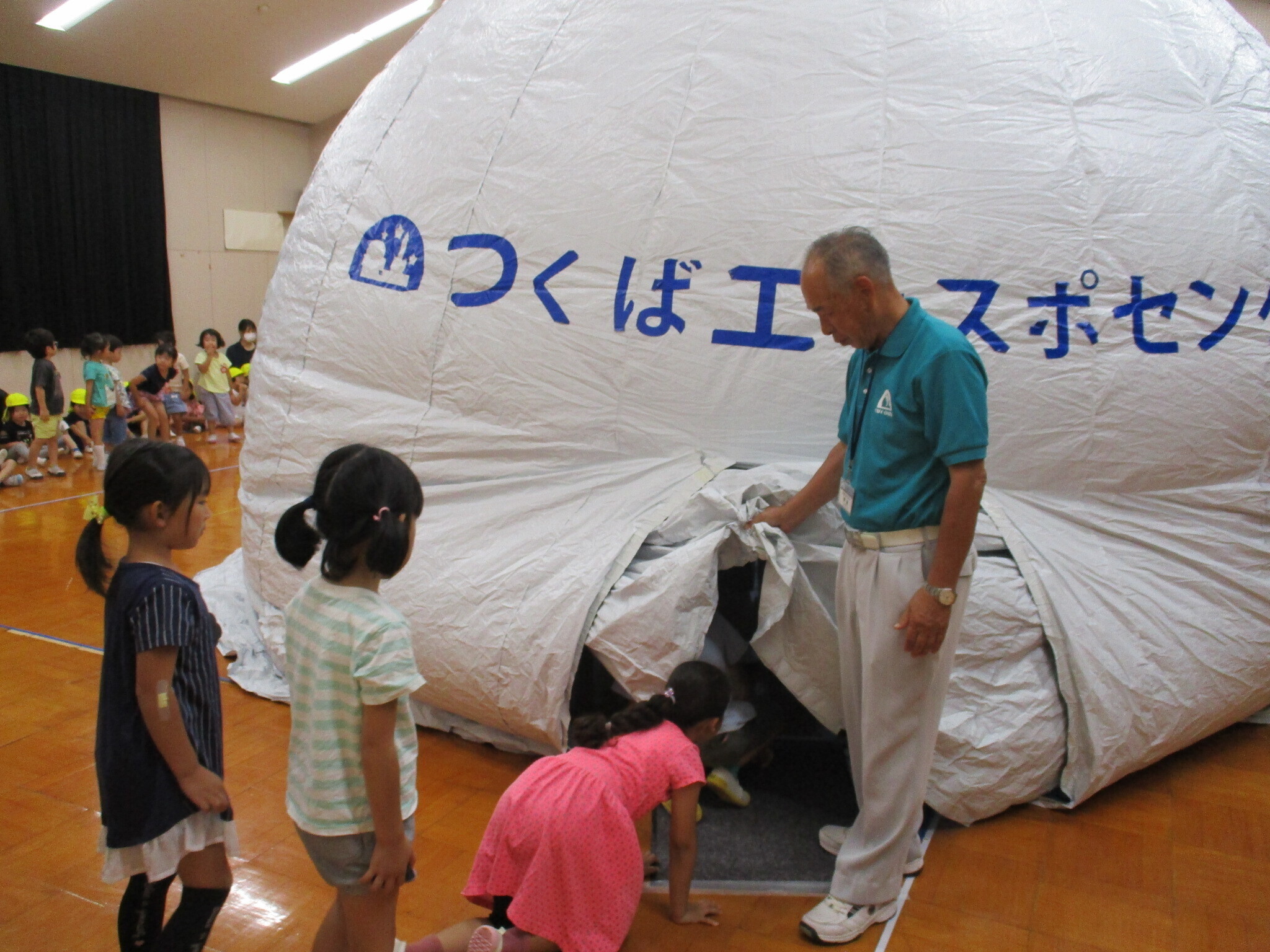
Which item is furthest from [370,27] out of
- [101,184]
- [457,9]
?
[457,9]

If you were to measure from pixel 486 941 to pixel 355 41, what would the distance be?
9719mm

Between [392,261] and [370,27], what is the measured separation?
7689mm

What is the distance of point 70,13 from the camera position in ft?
26.6

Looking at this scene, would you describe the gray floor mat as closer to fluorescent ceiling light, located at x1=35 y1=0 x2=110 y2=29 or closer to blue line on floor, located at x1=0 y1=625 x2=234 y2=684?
blue line on floor, located at x1=0 y1=625 x2=234 y2=684

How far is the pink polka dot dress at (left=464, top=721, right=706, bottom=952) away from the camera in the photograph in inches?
72.6

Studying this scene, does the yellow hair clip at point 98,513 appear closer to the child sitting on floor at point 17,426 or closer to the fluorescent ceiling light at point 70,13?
the child sitting on floor at point 17,426

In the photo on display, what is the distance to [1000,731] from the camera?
2.39 metres

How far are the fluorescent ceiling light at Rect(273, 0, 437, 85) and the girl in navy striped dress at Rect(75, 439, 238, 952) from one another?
8825 mm

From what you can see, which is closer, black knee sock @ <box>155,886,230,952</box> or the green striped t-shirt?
the green striped t-shirt

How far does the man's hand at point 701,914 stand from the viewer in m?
2.09

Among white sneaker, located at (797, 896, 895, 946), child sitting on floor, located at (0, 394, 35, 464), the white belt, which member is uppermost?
the white belt

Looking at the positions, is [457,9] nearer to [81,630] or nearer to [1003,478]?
[1003,478]

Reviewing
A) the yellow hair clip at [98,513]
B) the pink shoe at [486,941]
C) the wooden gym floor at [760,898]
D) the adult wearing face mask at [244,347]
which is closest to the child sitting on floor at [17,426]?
the adult wearing face mask at [244,347]

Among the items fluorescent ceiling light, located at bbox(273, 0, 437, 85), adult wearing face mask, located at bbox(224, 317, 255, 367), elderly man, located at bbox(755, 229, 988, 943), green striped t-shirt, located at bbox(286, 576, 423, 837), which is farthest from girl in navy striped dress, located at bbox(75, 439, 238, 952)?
fluorescent ceiling light, located at bbox(273, 0, 437, 85)
